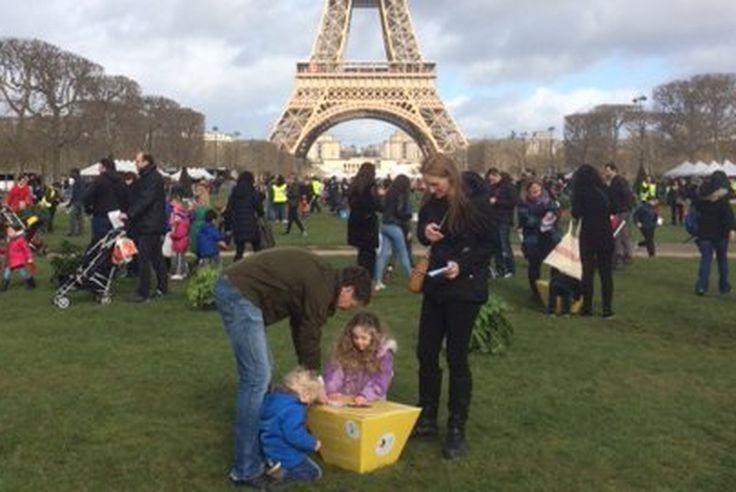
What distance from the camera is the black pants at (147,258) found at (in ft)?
40.3

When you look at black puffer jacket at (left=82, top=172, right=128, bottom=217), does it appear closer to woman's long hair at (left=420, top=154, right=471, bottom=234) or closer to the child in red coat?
the child in red coat

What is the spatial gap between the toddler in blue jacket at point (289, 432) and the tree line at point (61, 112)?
54.7m

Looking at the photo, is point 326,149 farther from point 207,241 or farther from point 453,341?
point 453,341

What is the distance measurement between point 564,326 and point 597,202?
5.13 ft

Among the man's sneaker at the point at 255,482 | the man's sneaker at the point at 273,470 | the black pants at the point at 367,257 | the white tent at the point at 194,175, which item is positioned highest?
the white tent at the point at 194,175

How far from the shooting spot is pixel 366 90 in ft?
271

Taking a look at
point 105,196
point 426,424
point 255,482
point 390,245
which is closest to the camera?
point 255,482

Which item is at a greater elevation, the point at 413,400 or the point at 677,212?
the point at 677,212

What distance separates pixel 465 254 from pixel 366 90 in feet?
256

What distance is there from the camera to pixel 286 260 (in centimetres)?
520

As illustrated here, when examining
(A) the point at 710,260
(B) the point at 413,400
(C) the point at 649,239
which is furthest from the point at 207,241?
(C) the point at 649,239

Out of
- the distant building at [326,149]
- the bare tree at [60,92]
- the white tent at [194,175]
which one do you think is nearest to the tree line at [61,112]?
the bare tree at [60,92]

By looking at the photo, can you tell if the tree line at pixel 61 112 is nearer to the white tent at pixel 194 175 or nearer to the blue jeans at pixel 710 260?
the white tent at pixel 194 175

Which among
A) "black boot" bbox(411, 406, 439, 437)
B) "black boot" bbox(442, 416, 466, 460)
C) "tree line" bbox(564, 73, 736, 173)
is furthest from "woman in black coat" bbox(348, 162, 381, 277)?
"tree line" bbox(564, 73, 736, 173)
